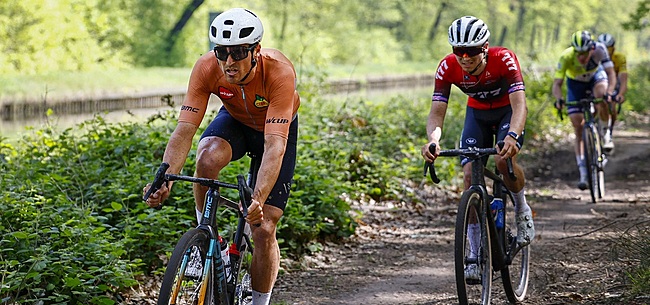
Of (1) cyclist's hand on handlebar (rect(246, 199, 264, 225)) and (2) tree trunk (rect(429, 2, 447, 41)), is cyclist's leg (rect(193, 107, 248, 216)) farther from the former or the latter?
(2) tree trunk (rect(429, 2, 447, 41))

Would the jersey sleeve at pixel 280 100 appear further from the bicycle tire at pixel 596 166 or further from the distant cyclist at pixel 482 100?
A: the bicycle tire at pixel 596 166

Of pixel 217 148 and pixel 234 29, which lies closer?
pixel 234 29

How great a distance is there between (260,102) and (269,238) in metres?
0.81

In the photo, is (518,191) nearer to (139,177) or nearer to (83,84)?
(139,177)

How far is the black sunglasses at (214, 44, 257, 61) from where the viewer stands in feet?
15.4

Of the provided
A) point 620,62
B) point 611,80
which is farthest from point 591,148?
point 620,62

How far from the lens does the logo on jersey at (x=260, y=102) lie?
16.7 ft

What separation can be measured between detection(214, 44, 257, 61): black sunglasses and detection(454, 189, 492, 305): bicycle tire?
1.72 m

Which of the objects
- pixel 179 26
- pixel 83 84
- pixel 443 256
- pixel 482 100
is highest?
pixel 482 100

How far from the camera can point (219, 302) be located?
466 centimetres

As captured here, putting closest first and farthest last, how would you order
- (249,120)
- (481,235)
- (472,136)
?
(249,120) < (481,235) < (472,136)

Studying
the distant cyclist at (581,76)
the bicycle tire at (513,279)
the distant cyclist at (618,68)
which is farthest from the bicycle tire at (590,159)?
the bicycle tire at (513,279)

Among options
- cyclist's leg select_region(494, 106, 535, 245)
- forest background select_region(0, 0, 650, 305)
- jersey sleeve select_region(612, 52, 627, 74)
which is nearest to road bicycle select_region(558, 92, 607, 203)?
forest background select_region(0, 0, 650, 305)

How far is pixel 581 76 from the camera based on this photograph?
37.8ft
